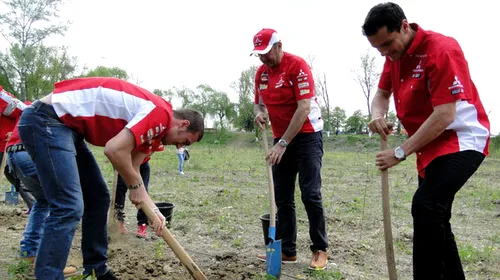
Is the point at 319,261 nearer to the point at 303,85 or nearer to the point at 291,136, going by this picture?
the point at 291,136

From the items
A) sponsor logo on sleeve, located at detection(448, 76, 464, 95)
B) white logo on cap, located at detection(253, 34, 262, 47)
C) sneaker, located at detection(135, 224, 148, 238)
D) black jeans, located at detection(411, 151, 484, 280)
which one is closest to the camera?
sponsor logo on sleeve, located at detection(448, 76, 464, 95)

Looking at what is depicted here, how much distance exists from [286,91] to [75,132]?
1918 millimetres

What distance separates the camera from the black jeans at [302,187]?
396cm

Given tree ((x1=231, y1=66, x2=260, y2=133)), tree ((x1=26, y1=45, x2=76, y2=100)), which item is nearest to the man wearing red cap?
tree ((x1=26, y1=45, x2=76, y2=100))

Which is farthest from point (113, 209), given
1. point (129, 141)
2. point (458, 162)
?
point (458, 162)

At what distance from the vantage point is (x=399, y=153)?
2.76m

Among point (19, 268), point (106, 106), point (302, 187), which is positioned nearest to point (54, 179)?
point (106, 106)

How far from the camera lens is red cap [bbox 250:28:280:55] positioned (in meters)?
3.94

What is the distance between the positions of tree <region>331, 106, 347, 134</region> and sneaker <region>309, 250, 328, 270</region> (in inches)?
2490

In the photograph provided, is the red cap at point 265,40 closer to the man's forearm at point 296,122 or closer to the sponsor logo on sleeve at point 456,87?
the man's forearm at point 296,122

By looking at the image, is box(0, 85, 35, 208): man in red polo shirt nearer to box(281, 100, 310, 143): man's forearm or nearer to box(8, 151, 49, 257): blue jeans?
box(8, 151, 49, 257): blue jeans

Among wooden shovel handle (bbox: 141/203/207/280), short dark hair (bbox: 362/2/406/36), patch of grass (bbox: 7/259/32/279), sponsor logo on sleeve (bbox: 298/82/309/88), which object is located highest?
short dark hair (bbox: 362/2/406/36)

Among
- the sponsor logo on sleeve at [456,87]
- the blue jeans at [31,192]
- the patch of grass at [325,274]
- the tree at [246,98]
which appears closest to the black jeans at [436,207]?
the sponsor logo on sleeve at [456,87]

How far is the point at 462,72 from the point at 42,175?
277 centimetres
